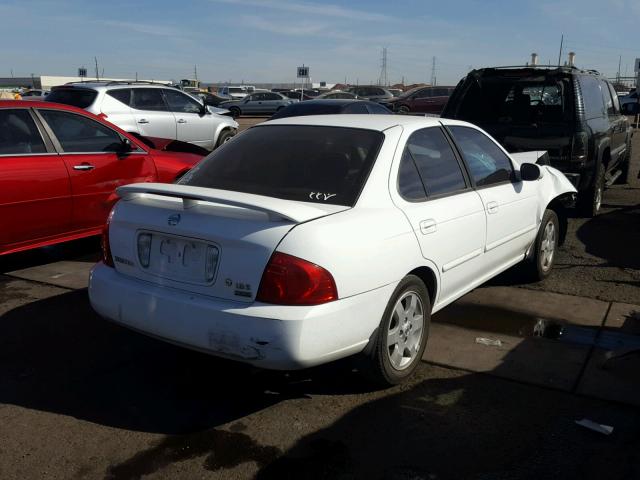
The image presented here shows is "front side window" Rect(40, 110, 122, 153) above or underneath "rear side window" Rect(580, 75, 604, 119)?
underneath

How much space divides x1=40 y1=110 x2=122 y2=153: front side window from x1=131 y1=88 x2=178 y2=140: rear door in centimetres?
549

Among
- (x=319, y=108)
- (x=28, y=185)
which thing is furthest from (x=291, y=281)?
(x=319, y=108)

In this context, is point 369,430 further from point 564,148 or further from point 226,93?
point 226,93

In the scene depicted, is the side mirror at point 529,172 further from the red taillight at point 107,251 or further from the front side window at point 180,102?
the front side window at point 180,102

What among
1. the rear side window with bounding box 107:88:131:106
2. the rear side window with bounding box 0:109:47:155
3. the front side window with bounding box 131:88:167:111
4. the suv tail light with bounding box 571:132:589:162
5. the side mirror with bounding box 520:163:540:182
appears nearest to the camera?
the side mirror with bounding box 520:163:540:182

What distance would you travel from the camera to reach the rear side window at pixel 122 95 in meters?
11.7

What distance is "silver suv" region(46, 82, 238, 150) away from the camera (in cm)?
1152

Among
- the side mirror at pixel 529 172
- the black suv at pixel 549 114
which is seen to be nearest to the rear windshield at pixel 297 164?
the side mirror at pixel 529 172

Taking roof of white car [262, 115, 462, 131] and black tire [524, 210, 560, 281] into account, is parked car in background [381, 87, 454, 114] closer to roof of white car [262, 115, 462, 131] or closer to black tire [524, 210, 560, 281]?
black tire [524, 210, 560, 281]

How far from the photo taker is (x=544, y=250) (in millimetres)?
5820

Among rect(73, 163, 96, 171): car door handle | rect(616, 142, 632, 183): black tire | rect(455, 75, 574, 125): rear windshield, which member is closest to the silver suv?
rect(73, 163, 96, 171): car door handle

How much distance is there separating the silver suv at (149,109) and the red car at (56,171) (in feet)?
16.3

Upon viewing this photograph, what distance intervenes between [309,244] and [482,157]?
7.50 ft

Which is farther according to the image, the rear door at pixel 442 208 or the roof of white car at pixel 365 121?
the roof of white car at pixel 365 121
